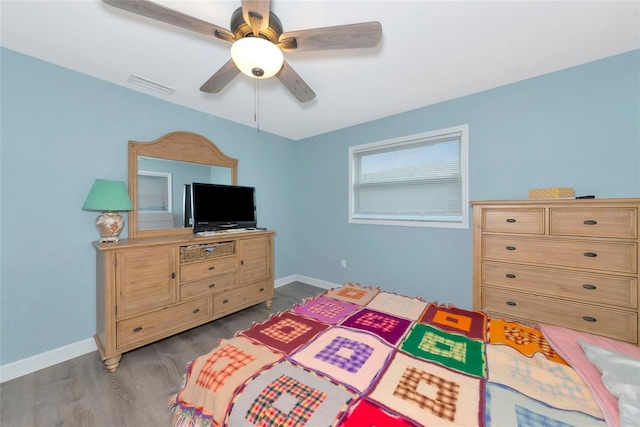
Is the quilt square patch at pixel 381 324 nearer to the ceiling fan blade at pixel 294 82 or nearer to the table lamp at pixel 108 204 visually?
the ceiling fan blade at pixel 294 82

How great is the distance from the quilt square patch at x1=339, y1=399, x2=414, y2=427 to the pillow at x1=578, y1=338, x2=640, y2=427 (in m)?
0.66

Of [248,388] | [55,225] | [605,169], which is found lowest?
[248,388]

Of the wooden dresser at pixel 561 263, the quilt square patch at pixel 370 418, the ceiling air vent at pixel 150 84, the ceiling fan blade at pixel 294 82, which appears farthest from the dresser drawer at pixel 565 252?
the ceiling air vent at pixel 150 84

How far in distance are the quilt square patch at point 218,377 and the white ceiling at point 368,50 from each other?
193 centimetres

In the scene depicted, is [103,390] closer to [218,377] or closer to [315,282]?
[218,377]

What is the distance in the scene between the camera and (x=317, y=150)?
3.96m

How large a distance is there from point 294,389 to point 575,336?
1.44m

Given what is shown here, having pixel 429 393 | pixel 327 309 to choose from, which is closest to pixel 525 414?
pixel 429 393

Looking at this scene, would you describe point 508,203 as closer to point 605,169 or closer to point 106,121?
point 605,169

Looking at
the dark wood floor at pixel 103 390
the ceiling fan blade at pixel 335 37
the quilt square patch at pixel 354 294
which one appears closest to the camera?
the ceiling fan blade at pixel 335 37

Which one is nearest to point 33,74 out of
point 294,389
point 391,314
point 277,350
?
point 277,350

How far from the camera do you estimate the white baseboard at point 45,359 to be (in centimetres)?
180

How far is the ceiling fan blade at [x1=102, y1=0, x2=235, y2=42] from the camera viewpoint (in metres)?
1.15

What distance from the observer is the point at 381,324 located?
1.40 metres
